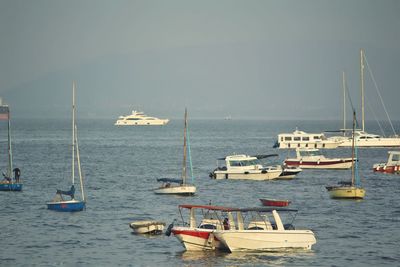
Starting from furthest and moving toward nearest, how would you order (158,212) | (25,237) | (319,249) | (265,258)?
(158,212) → (25,237) → (319,249) → (265,258)

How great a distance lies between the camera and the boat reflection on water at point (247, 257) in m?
55.4

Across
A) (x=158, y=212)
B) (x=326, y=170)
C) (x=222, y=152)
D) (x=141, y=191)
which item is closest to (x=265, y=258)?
(x=158, y=212)

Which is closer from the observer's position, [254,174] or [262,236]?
[262,236]

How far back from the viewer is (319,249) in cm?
5997

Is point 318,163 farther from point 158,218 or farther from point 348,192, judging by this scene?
point 158,218

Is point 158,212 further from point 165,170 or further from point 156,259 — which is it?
point 165,170

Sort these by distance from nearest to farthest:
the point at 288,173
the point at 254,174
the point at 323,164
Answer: the point at 254,174 < the point at 288,173 < the point at 323,164

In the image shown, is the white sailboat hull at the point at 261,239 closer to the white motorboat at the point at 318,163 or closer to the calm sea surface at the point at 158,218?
the calm sea surface at the point at 158,218

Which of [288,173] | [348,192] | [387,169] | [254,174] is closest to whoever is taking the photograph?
[348,192]

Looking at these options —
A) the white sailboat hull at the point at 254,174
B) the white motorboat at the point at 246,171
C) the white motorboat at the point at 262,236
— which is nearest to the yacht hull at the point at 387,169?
the white motorboat at the point at 246,171

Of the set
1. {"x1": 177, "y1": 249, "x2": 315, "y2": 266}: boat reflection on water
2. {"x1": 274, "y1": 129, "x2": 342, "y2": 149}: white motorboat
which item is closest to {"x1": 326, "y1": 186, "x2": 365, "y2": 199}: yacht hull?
{"x1": 177, "y1": 249, "x2": 315, "y2": 266}: boat reflection on water

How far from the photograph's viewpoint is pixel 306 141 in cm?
17575

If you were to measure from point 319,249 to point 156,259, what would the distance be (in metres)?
10.8

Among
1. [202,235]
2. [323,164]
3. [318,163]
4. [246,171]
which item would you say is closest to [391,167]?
[323,164]
